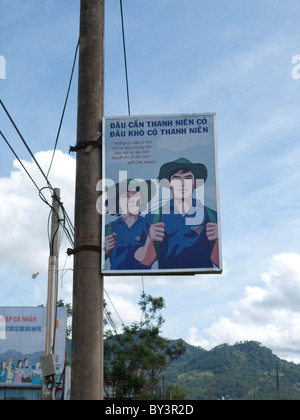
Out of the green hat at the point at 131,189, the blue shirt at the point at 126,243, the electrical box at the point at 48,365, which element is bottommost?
the electrical box at the point at 48,365

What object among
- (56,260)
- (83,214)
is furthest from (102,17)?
(56,260)

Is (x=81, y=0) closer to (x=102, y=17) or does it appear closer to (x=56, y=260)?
(x=102, y=17)

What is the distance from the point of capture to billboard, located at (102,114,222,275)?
302 inches

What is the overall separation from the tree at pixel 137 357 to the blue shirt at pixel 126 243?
37.8 m

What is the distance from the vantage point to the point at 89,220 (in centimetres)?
754

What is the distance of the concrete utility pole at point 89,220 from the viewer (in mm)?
6887

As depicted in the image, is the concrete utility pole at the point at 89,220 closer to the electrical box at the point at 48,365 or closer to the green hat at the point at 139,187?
the green hat at the point at 139,187

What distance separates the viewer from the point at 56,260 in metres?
17.7

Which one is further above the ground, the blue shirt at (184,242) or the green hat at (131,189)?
the green hat at (131,189)

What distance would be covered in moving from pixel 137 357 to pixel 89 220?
135ft

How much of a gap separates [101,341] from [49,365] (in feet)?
22.3

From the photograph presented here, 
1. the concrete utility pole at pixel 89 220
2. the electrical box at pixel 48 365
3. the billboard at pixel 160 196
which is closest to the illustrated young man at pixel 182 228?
the billboard at pixel 160 196

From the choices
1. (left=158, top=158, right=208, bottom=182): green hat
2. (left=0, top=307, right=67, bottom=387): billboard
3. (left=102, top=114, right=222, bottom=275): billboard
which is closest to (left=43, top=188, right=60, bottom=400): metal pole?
(left=102, top=114, right=222, bottom=275): billboard

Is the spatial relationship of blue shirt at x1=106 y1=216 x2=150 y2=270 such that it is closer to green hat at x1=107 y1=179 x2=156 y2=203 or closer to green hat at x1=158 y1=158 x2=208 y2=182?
green hat at x1=107 y1=179 x2=156 y2=203
